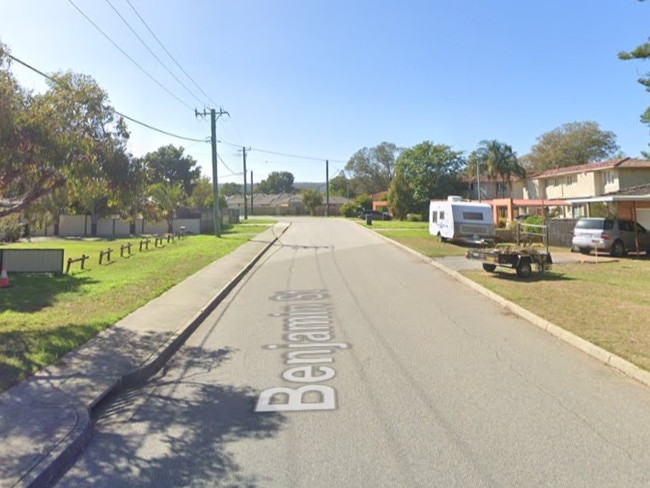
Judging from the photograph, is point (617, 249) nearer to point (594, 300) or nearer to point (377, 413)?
point (594, 300)

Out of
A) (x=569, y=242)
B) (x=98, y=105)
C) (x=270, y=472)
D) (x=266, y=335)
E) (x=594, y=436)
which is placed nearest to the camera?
(x=270, y=472)

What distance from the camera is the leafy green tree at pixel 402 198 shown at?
68312 mm

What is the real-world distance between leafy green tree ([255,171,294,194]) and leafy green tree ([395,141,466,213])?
91110 millimetres

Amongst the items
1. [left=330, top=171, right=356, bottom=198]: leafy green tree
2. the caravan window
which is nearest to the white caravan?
the caravan window

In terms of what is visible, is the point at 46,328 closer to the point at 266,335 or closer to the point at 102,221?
the point at 266,335

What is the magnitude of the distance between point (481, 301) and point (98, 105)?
8760 millimetres

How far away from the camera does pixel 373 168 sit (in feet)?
385

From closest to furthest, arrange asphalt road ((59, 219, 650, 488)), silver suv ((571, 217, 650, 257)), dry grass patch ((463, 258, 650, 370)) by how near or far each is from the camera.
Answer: asphalt road ((59, 219, 650, 488))
dry grass patch ((463, 258, 650, 370))
silver suv ((571, 217, 650, 257))

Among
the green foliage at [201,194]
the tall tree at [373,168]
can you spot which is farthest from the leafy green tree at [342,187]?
the green foliage at [201,194]

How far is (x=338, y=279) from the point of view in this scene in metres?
15.4

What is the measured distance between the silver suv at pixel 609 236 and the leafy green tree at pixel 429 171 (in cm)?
4422

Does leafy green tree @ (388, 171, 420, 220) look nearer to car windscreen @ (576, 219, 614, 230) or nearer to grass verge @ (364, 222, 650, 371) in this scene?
car windscreen @ (576, 219, 614, 230)

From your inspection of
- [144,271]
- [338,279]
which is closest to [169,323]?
[338,279]

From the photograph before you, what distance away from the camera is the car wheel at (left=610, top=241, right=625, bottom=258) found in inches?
878
